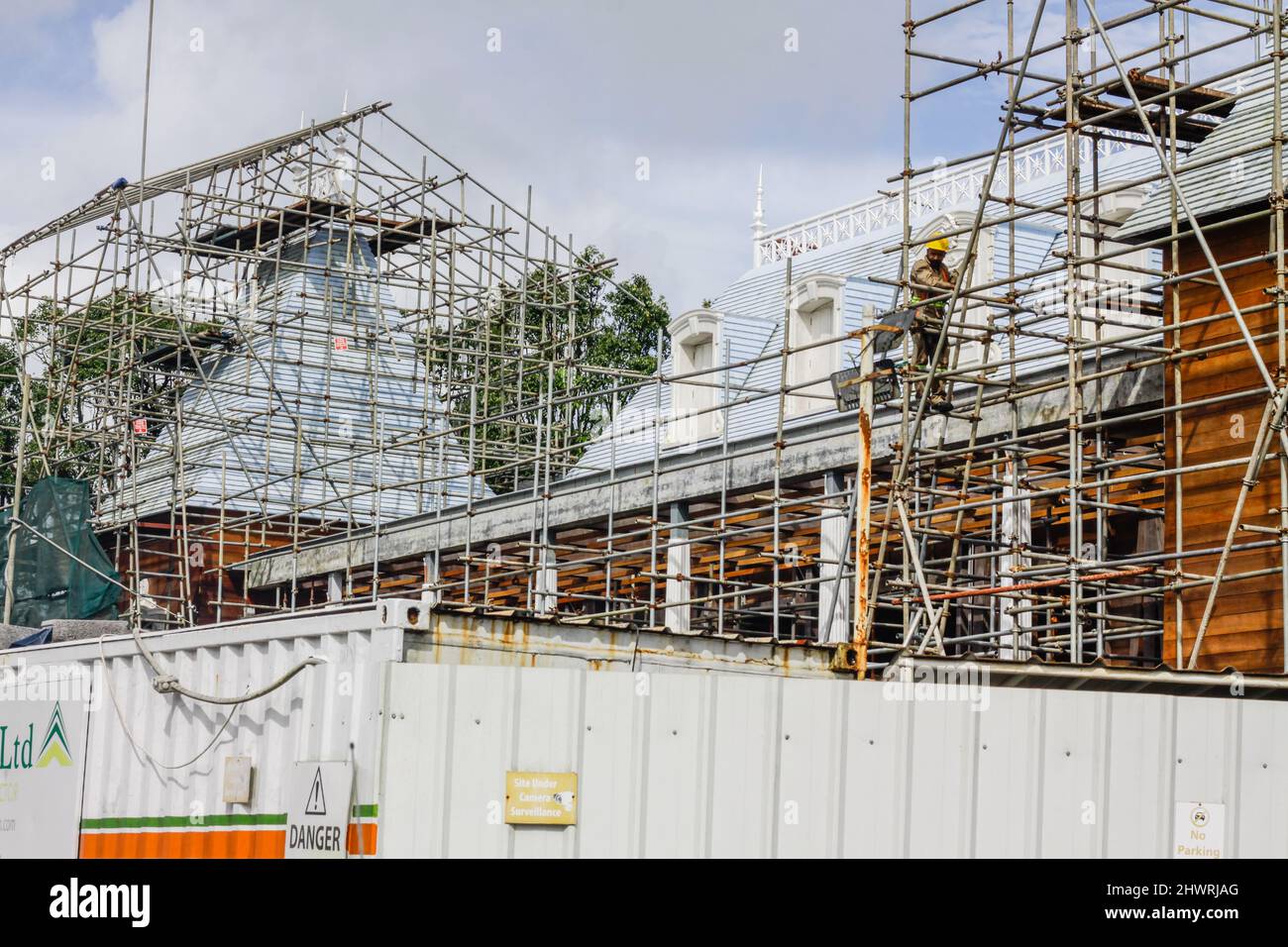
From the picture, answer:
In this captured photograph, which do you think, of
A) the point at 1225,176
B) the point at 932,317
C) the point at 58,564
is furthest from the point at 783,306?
the point at 1225,176

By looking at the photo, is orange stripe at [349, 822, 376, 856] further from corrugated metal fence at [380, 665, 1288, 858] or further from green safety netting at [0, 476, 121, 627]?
green safety netting at [0, 476, 121, 627]

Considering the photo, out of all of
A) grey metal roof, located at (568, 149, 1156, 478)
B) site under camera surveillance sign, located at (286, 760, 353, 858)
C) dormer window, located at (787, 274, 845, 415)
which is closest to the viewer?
site under camera surveillance sign, located at (286, 760, 353, 858)

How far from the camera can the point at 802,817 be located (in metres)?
12.1

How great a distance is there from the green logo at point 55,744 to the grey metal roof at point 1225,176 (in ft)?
36.9

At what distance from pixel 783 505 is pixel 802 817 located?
9.62 m

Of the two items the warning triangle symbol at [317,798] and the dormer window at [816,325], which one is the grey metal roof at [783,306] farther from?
the warning triangle symbol at [317,798]

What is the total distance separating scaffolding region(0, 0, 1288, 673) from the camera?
18703 mm

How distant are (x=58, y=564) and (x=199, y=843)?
60.4 ft

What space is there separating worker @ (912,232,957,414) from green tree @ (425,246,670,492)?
7.03 m

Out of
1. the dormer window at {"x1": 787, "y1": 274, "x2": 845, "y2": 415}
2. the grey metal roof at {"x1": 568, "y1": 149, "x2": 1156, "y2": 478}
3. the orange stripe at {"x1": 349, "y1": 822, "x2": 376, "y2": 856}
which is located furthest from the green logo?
the dormer window at {"x1": 787, "y1": 274, "x2": 845, "y2": 415}

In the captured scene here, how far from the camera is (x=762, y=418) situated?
29703mm

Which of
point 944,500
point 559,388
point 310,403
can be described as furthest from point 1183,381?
point 559,388

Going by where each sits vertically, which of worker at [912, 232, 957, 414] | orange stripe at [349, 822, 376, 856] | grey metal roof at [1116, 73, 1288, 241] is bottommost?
orange stripe at [349, 822, 376, 856]
